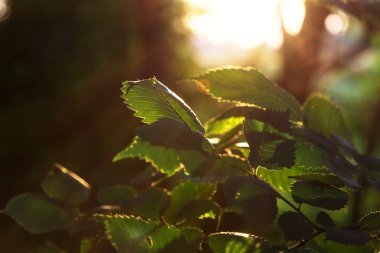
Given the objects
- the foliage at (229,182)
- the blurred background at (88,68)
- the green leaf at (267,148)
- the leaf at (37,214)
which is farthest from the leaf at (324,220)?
the blurred background at (88,68)

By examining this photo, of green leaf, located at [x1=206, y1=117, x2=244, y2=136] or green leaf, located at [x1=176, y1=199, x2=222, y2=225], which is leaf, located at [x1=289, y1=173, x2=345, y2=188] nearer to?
green leaf, located at [x1=176, y1=199, x2=222, y2=225]

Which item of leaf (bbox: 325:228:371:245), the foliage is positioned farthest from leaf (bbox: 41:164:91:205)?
leaf (bbox: 325:228:371:245)

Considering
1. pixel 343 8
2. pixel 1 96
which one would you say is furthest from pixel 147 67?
pixel 343 8

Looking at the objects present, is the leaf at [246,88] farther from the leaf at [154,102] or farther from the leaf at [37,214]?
the leaf at [37,214]

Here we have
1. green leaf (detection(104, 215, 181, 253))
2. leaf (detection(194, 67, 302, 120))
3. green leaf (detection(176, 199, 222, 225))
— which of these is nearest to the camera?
green leaf (detection(104, 215, 181, 253))

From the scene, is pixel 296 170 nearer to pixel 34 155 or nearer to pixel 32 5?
pixel 34 155

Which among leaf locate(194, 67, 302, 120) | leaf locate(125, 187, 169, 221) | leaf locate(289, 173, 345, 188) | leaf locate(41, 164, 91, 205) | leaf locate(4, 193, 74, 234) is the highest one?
leaf locate(194, 67, 302, 120)
